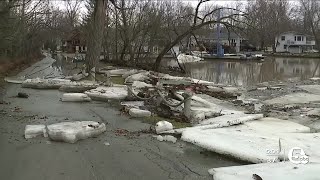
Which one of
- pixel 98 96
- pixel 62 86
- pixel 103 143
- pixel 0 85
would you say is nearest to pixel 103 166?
pixel 103 143

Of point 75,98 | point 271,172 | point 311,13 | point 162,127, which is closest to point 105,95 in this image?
point 75,98

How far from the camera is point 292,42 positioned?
360ft

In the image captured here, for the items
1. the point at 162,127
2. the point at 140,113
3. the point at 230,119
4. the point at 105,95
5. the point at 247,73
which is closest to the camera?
the point at 162,127

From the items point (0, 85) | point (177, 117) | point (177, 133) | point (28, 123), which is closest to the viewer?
point (177, 133)

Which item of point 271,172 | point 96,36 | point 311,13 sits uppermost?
point 311,13

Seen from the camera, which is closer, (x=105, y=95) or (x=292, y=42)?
(x=105, y=95)

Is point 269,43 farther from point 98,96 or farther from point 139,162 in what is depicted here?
point 139,162

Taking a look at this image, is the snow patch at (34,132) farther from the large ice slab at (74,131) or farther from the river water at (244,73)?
the river water at (244,73)

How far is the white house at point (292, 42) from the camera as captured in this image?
109875 millimetres

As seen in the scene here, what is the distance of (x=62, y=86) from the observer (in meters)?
18.7

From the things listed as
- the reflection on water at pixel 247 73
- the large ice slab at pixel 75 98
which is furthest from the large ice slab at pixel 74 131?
the reflection on water at pixel 247 73

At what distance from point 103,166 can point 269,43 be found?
4372 inches

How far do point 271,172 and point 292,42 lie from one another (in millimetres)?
109553

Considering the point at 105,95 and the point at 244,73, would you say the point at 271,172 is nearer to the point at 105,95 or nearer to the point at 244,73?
the point at 105,95
